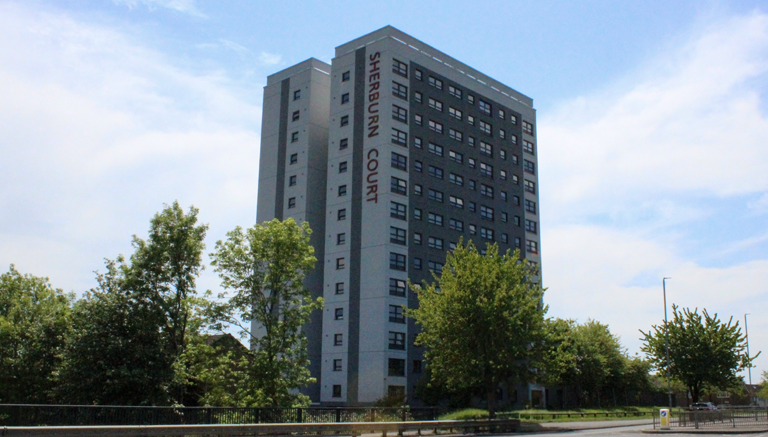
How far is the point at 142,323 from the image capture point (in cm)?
3803

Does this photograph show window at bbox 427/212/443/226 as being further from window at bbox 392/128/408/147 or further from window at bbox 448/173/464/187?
window at bbox 392/128/408/147

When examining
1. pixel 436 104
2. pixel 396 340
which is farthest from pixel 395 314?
pixel 436 104

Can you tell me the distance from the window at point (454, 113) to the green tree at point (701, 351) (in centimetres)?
3069

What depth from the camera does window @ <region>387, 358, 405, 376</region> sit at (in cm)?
6132

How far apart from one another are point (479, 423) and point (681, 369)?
32735mm

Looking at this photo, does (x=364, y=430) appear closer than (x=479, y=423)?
Yes

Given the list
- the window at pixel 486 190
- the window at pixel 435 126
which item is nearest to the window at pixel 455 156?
the window at pixel 435 126

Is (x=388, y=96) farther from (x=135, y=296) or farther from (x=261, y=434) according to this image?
(x=261, y=434)

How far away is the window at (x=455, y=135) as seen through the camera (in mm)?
73875

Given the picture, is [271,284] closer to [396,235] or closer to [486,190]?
[396,235]

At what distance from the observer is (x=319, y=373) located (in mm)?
66188

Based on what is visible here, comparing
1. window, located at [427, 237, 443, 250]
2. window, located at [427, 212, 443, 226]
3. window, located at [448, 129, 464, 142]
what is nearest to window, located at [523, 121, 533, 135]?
window, located at [448, 129, 464, 142]

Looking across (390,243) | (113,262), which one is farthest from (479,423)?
(390,243)

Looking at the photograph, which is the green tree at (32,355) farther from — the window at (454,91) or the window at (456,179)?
the window at (454,91)
